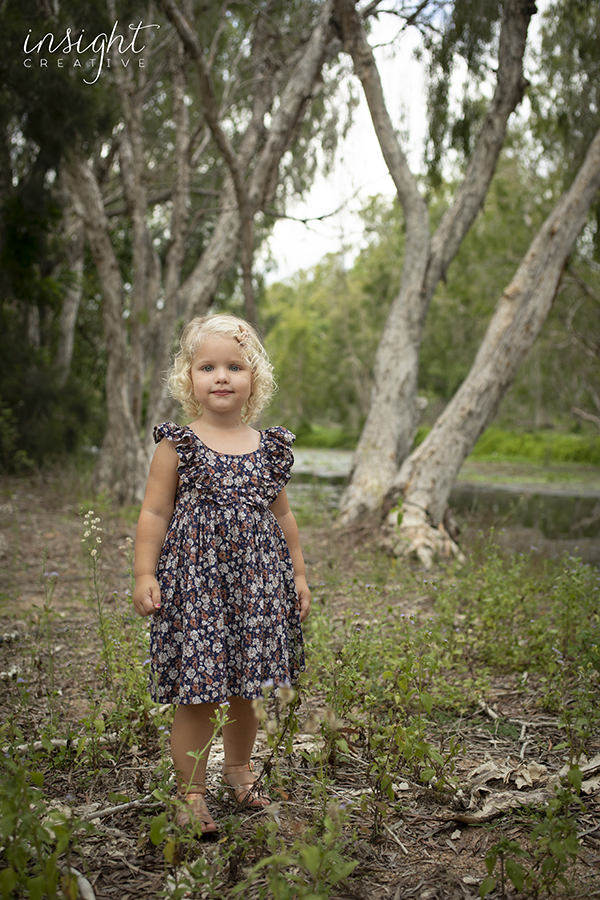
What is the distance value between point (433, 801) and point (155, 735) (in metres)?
1.02

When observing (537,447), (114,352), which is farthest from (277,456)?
(537,447)

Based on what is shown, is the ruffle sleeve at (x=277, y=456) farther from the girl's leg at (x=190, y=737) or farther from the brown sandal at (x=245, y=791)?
the brown sandal at (x=245, y=791)

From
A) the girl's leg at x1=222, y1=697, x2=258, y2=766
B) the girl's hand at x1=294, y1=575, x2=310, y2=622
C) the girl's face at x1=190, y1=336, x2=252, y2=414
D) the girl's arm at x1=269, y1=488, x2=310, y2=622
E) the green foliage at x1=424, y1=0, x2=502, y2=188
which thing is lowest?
the girl's leg at x1=222, y1=697, x2=258, y2=766

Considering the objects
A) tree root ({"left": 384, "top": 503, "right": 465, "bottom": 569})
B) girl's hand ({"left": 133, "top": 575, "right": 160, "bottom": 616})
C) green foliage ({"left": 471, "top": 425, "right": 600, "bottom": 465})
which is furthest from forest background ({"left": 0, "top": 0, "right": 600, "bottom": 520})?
green foliage ({"left": 471, "top": 425, "right": 600, "bottom": 465})

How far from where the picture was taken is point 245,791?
2.17 m

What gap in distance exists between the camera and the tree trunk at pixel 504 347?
260 inches

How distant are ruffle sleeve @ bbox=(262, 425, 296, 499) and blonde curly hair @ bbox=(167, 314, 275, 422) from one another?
0.51 ft

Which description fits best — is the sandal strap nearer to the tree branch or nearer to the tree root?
the tree root

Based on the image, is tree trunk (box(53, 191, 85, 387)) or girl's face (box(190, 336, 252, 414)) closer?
girl's face (box(190, 336, 252, 414))

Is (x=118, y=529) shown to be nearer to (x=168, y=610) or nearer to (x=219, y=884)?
(x=168, y=610)

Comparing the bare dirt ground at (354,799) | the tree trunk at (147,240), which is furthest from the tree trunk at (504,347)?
the bare dirt ground at (354,799)

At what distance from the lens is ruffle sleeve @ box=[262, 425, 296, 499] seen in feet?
7.66

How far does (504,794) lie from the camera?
2236 mm

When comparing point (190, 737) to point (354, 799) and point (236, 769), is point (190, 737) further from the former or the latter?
point (354, 799)
